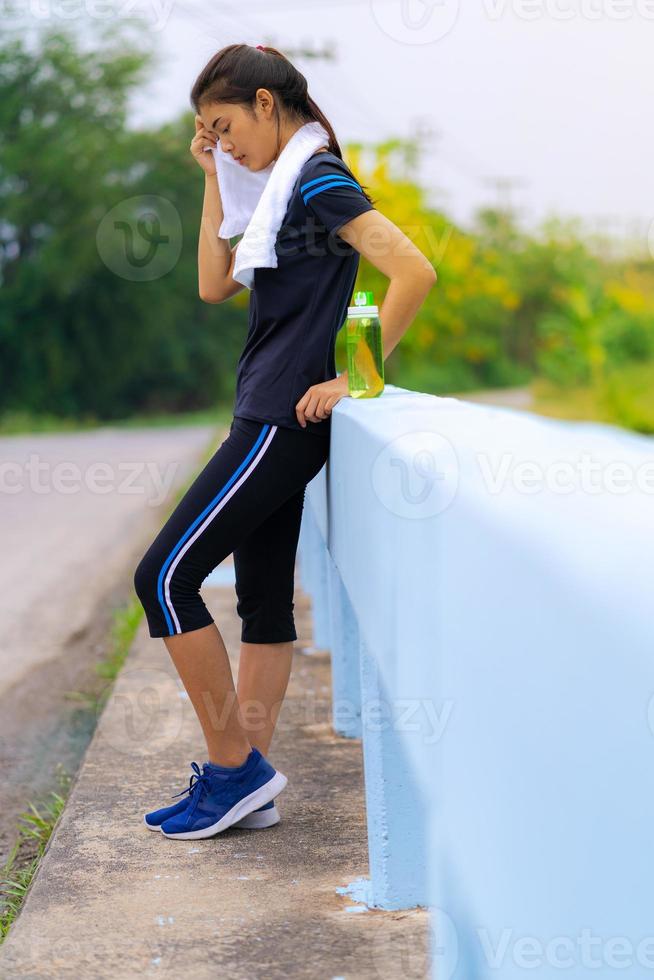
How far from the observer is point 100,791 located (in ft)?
A: 11.5

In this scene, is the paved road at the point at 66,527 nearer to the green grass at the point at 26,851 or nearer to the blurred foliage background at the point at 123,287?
the green grass at the point at 26,851

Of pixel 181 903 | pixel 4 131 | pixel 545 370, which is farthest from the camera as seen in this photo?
pixel 545 370

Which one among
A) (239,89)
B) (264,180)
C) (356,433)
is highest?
(239,89)

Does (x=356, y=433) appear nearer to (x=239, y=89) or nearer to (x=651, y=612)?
(x=239, y=89)

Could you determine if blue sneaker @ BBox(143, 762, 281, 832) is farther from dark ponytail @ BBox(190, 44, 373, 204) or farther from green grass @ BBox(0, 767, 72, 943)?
dark ponytail @ BBox(190, 44, 373, 204)

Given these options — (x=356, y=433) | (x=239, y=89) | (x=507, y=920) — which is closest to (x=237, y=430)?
(x=356, y=433)

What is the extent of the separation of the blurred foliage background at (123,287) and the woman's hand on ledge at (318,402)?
72.3 feet

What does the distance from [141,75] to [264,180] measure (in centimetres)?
3056

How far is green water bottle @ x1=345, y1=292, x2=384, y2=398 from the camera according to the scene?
2.95m

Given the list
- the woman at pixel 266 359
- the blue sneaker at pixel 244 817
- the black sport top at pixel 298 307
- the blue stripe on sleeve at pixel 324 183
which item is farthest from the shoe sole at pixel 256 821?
the blue stripe on sleeve at pixel 324 183

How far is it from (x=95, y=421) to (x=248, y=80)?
31478mm

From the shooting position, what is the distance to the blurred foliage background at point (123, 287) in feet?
101

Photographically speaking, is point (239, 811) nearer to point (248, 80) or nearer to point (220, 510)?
point (220, 510)

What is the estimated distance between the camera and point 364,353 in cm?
296
